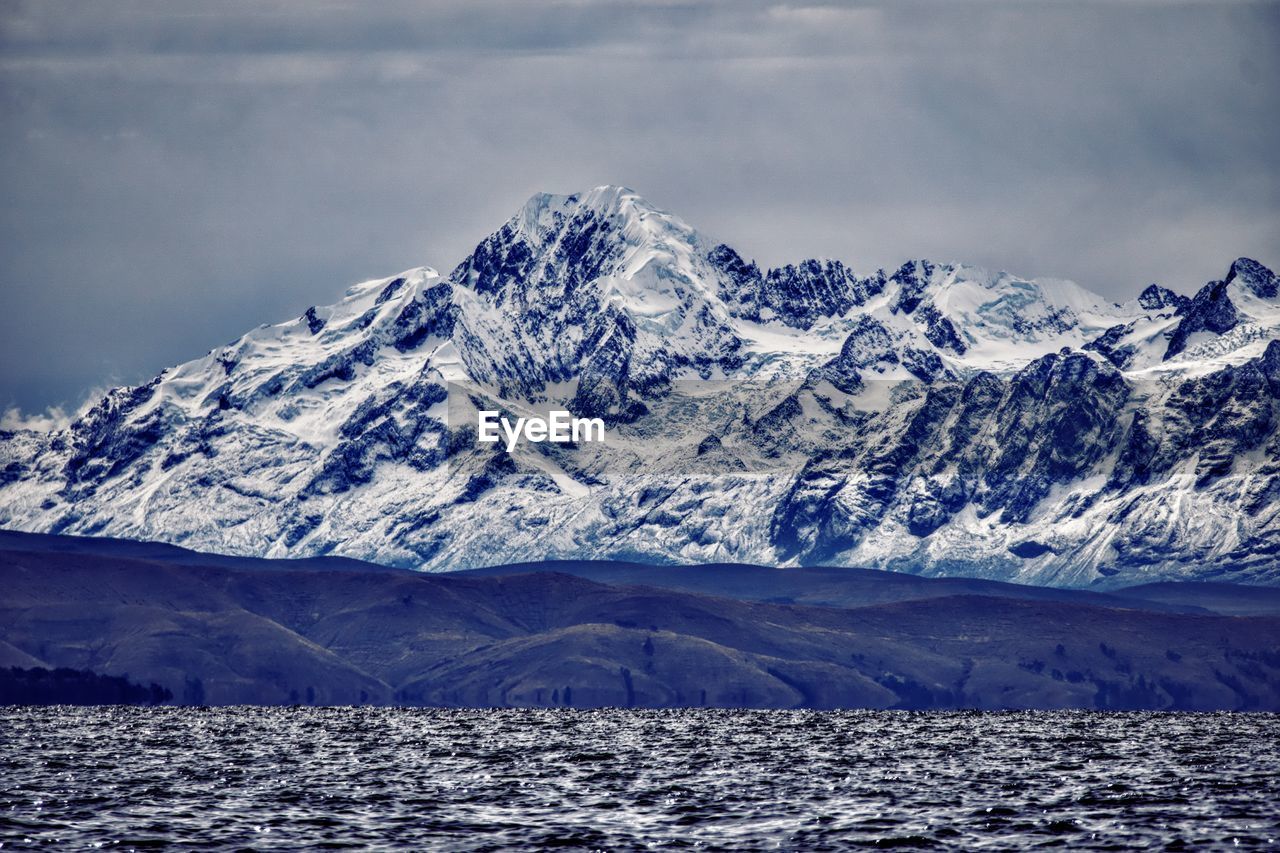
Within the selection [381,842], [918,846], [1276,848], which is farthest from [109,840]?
[1276,848]

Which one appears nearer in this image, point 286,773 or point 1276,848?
point 1276,848

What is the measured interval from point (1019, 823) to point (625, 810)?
3020 centimetres

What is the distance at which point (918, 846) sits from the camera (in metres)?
128

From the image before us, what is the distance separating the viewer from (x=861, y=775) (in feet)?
647

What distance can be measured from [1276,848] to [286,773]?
337 ft

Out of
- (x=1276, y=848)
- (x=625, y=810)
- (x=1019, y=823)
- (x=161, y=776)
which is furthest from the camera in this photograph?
(x=161, y=776)

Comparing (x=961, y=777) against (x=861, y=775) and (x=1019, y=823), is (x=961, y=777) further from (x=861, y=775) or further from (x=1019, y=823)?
(x=1019, y=823)

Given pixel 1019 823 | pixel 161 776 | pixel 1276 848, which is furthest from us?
pixel 161 776

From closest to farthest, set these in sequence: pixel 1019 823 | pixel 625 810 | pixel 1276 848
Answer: pixel 1276 848 → pixel 1019 823 → pixel 625 810

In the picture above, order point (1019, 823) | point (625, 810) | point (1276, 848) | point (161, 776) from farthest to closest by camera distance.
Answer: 1. point (161, 776)
2. point (625, 810)
3. point (1019, 823)
4. point (1276, 848)

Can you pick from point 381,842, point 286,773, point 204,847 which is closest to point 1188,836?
point 381,842

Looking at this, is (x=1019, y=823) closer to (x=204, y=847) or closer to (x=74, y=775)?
(x=204, y=847)

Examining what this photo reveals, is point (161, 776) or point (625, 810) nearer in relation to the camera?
point (625, 810)

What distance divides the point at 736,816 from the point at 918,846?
23609 mm
